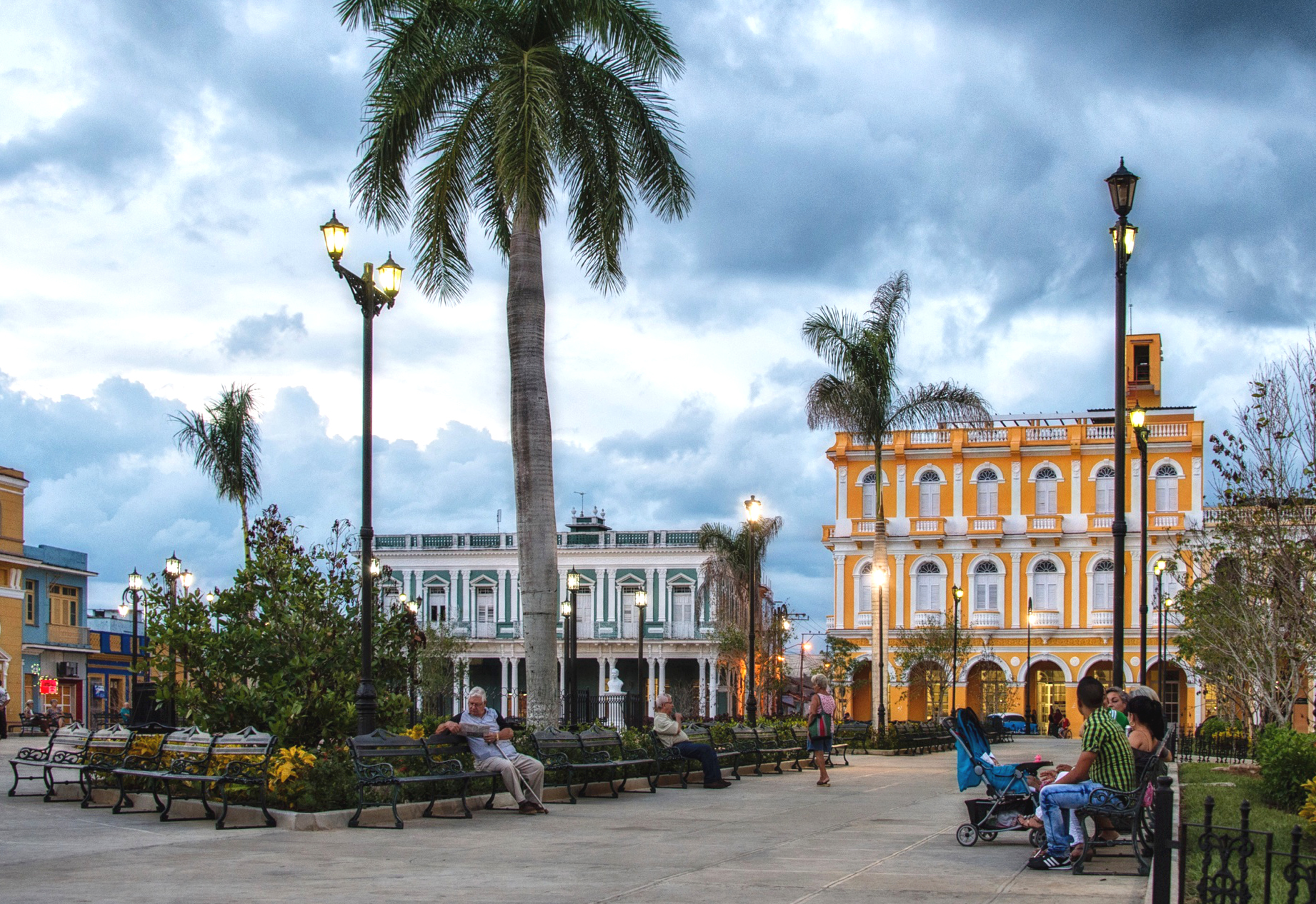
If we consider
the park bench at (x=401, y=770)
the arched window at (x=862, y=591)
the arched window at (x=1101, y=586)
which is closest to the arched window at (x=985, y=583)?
the arched window at (x=1101, y=586)

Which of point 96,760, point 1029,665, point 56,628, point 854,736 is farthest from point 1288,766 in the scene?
point 56,628

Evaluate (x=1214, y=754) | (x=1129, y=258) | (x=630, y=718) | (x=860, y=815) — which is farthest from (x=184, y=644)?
(x=1214, y=754)

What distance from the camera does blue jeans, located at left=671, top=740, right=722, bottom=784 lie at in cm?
1855

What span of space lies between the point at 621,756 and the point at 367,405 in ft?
17.3

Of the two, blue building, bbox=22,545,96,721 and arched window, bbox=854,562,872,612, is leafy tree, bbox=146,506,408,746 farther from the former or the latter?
arched window, bbox=854,562,872,612

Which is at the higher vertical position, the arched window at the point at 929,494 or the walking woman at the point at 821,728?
the arched window at the point at 929,494

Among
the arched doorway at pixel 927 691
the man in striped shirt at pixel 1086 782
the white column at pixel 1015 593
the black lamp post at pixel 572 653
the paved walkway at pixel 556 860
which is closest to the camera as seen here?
the paved walkway at pixel 556 860

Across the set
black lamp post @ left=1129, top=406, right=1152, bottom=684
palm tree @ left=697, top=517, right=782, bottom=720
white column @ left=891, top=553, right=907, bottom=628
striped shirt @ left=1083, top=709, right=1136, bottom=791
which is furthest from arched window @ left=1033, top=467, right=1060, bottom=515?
striped shirt @ left=1083, top=709, right=1136, bottom=791

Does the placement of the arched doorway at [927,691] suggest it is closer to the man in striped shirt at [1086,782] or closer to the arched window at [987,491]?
the arched window at [987,491]

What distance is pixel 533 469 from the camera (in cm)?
1834

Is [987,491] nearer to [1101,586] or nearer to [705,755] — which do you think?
[1101,586]

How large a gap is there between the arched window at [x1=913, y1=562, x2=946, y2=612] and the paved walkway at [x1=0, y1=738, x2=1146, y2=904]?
48.2 m

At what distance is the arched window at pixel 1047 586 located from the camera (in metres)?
61.2

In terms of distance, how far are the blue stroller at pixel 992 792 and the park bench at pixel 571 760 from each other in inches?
195
